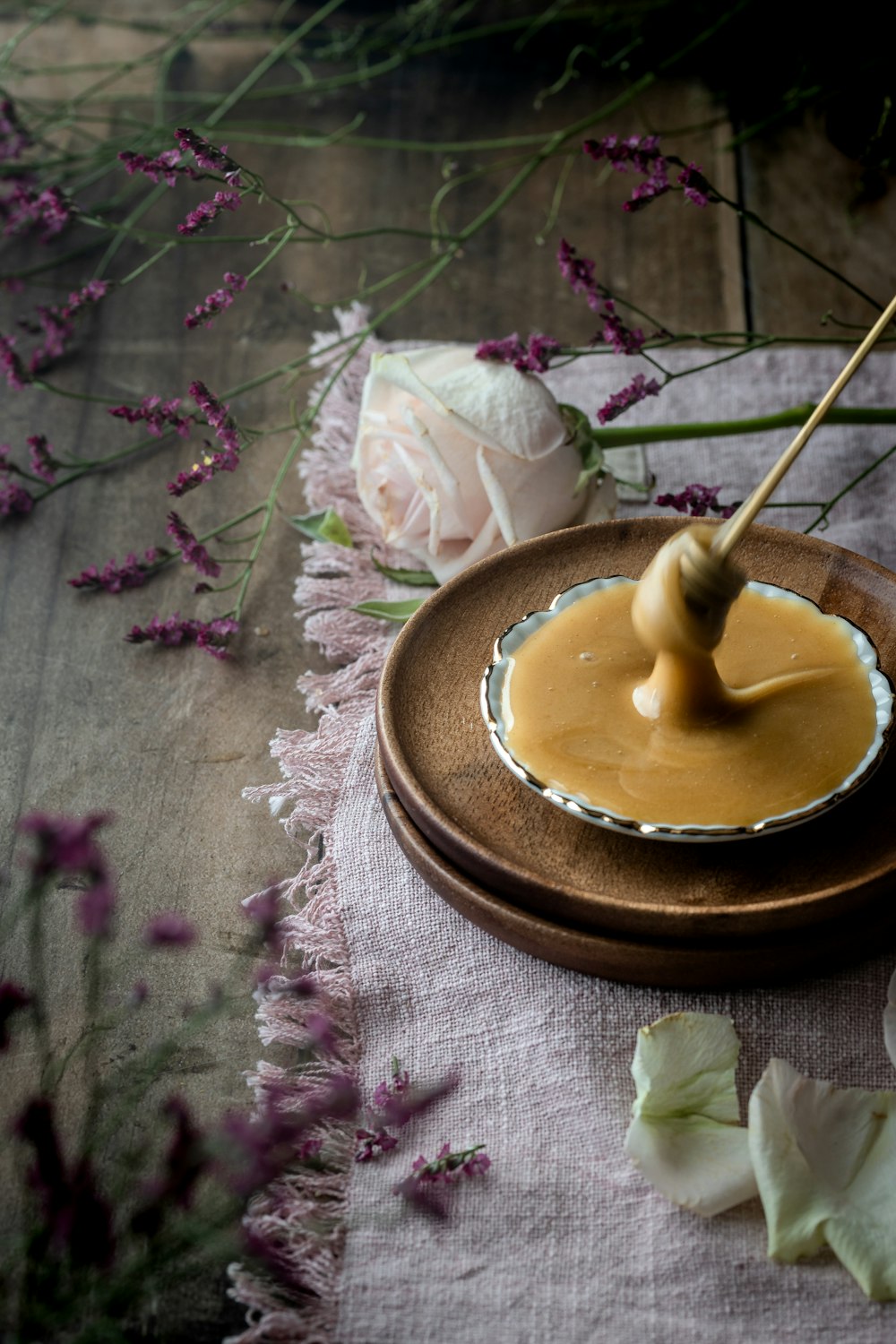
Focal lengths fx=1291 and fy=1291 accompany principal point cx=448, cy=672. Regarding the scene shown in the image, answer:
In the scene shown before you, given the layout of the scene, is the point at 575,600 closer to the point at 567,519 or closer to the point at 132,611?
the point at 567,519

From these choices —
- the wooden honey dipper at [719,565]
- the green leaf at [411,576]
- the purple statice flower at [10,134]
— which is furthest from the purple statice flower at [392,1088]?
the purple statice flower at [10,134]

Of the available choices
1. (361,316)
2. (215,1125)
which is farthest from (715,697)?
(361,316)

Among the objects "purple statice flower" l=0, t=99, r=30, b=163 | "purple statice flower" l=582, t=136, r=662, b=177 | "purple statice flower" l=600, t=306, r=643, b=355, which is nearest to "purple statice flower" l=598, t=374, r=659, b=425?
"purple statice flower" l=600, t=306, r=643, b=355

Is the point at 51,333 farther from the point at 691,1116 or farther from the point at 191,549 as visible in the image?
the point at 691,1116

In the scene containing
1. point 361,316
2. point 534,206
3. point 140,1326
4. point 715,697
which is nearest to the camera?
point 140,1326

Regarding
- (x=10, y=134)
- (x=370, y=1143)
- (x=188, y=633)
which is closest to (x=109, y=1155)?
(x=370, y=1143)
